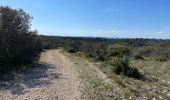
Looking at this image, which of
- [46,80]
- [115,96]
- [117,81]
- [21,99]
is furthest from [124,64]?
[21,99]

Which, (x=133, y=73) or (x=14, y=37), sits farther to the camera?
(x=14, y=37)

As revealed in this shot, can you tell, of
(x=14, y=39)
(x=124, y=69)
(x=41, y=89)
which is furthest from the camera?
(x=14, y=39)

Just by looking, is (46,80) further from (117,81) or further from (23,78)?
(117,81)

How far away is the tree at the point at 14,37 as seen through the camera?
24998mm

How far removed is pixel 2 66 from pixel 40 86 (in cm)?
840

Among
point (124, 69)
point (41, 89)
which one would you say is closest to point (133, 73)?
point (124, 69)

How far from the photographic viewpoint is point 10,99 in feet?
41.4

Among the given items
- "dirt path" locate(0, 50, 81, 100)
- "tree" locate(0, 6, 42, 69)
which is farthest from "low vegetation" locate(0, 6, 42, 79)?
"dirt path" locate(0, 50, 81, 100)

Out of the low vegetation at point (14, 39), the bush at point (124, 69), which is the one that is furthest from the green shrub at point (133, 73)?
the low vegetation at point (14, 39)

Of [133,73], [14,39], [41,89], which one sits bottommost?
[133,73]

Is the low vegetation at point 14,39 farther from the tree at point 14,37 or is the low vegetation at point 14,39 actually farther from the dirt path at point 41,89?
the dirt path at point 41,89

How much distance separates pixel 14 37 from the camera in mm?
26359

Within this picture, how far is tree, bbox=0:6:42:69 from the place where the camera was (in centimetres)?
2500

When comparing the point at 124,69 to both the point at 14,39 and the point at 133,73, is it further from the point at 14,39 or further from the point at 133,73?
the point at 14,39
